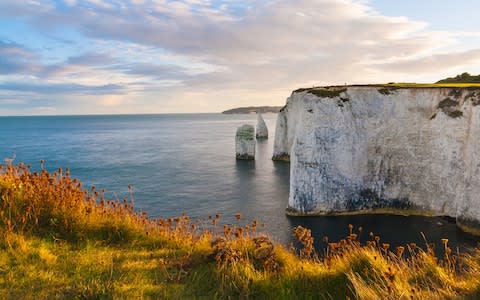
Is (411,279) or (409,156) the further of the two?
(409,156)

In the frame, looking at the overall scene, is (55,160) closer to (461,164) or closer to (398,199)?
(398,199)

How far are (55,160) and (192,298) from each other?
71796mm

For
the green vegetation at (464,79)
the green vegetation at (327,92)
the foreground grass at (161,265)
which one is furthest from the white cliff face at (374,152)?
the foreground grass at (161,265)

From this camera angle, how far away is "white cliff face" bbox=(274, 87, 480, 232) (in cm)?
3222

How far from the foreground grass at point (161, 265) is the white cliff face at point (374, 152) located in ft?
90.2

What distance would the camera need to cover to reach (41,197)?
7004 millimetres

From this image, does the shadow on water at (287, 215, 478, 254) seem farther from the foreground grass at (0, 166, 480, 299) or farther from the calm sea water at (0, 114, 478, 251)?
the foreground grass at (0, 166, 480, 299)

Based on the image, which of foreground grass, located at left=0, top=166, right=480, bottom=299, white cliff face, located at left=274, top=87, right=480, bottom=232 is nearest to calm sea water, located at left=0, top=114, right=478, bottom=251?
white cliff face, located at left=274, top=87, right=480, bottom=232

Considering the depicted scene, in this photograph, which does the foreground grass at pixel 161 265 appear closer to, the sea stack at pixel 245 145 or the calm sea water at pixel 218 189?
the calm sea water at pixel 218 189

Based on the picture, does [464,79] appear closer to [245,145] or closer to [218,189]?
[245,145]

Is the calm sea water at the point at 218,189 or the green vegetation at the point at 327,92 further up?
the green vegetation at the point at 327,92

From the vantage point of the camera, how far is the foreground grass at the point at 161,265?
4.59m

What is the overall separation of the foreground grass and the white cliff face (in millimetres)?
27491

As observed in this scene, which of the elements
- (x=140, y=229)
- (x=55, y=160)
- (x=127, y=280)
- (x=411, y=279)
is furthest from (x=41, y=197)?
(x=55, y=160)
